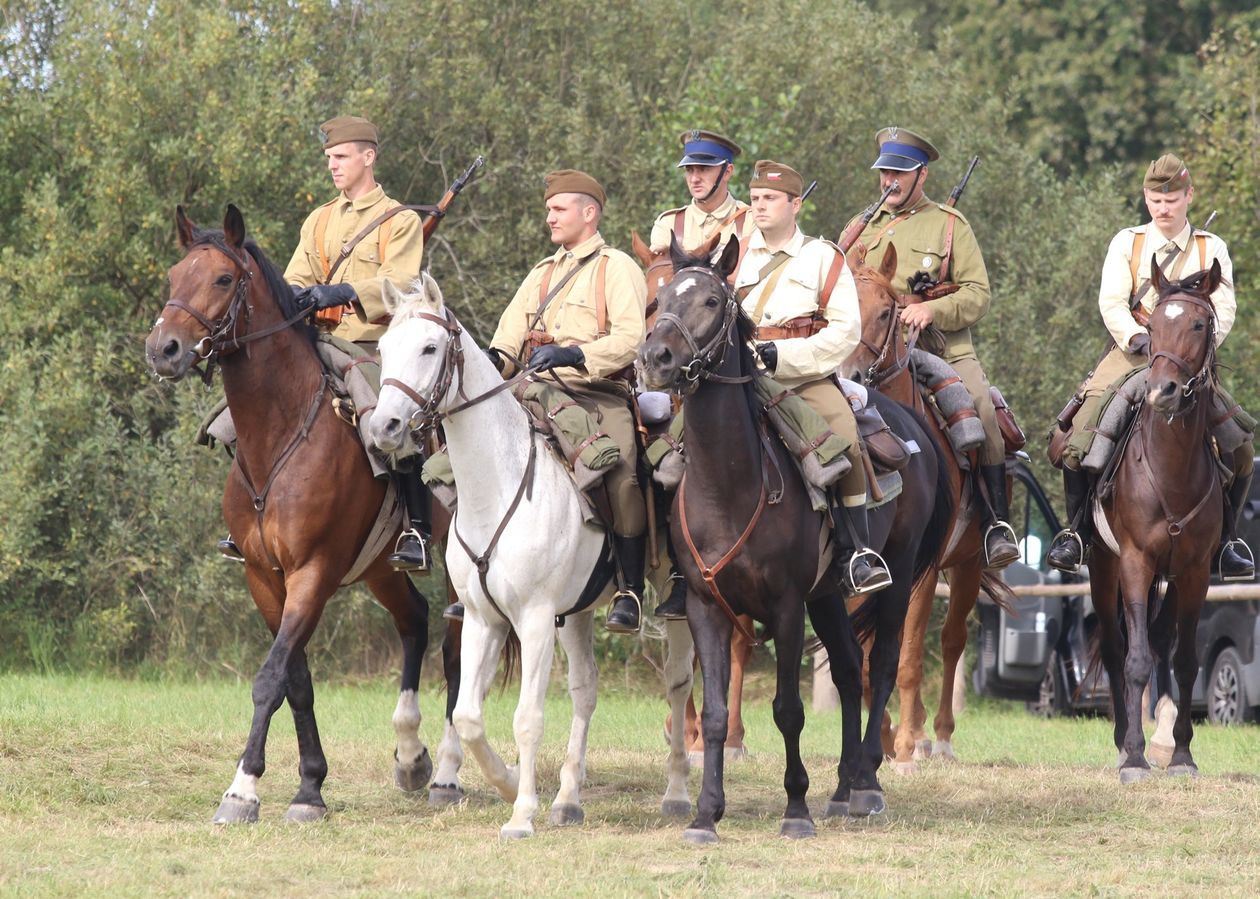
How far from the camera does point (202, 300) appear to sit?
9.59 metres

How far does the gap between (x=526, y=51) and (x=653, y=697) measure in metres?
7.98

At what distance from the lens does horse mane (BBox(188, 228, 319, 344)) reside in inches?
388

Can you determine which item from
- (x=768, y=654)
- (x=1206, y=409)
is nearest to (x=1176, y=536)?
(x=1206, y=409)

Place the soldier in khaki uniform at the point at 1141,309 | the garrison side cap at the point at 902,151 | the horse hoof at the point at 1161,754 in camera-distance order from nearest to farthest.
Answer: the soldier in khaki uniform at the point at 1141,309 < the horse hoof at the point at 1161,754 < the garrison side cap at the point at 902,151

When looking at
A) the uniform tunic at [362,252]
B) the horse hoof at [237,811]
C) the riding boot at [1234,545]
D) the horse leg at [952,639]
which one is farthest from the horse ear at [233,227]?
the riding boot at [1234,545]

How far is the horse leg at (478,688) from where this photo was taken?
9336mm

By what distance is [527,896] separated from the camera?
24.9 feet

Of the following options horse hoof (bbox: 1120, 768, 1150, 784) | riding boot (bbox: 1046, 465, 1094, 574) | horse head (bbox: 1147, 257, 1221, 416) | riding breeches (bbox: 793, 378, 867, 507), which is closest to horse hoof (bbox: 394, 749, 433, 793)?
riding breeches (bbox: 793, 378, 867, 507)

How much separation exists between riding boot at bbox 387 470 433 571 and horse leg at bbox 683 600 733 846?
5.57ft

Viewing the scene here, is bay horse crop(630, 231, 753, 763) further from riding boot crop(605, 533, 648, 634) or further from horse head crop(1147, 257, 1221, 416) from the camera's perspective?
horse head crop(1147, 257, 1221, 416)

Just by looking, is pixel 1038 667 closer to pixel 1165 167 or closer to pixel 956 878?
pixel 1165 167

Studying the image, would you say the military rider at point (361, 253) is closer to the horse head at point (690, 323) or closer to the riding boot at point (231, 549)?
the riding boot at point (231, 549)

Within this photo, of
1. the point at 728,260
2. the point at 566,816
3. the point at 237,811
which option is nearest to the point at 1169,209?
the point at 728,260

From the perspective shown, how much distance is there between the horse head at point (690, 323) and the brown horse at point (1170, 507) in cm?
317
